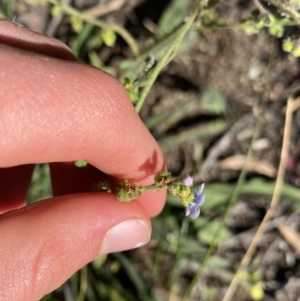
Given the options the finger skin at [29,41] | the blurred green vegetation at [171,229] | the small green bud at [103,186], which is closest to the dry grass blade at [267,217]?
the blurred green vegetation at [171,229]

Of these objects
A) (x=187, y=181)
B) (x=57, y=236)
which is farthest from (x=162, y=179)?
(x=57, y=236)

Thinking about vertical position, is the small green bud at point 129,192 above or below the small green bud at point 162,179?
below

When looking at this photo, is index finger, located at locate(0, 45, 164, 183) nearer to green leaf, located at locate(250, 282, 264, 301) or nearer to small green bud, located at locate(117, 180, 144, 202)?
small green bud, located at locate(117, 180, 144, 202)

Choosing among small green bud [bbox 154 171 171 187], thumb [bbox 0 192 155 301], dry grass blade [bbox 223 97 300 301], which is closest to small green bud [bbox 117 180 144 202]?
small green bud [bbox 154 171 171 187]

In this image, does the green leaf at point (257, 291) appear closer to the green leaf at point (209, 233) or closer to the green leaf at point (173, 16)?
the green leaf at point (209, 233)

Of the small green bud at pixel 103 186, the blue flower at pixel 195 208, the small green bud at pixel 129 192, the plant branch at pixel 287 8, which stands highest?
the plant branch at pixel 287 8

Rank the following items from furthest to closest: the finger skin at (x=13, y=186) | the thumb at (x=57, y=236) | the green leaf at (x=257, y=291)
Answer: the green leaf at (x=257, y=291), the finger skin at (x=13, y=186), the thumb at (x=57, y=236)

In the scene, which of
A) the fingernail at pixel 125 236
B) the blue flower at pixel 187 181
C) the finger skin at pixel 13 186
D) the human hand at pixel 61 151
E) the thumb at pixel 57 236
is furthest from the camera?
the finger skin at pixel 13 186

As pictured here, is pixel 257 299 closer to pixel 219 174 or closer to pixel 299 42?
pixel 219 174

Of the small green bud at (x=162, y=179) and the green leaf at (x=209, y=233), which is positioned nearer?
the small green bud at (x=162, y=179)
